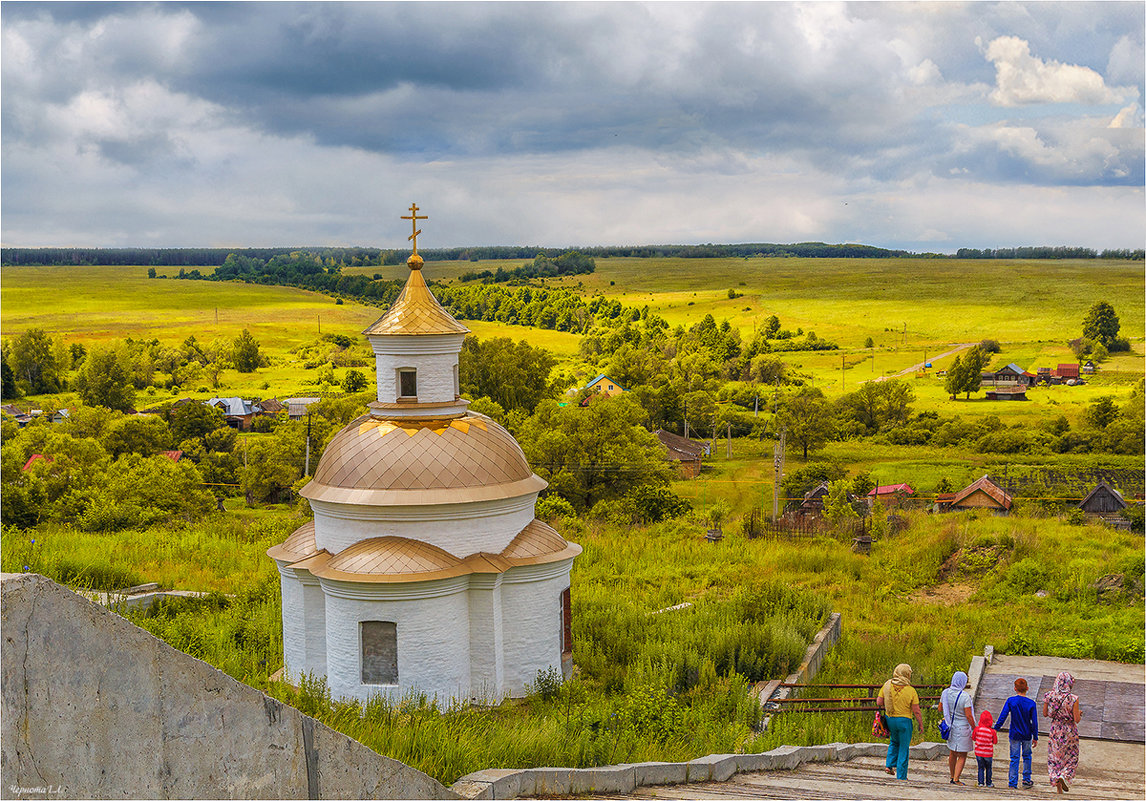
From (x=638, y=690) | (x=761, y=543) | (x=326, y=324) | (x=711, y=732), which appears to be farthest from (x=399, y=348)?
(x=326, y=324)

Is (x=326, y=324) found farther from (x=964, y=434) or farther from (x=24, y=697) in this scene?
(x=24, y=697)

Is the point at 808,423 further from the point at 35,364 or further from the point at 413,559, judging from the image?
the point at 35,364

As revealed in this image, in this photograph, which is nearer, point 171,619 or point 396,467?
point 396,467

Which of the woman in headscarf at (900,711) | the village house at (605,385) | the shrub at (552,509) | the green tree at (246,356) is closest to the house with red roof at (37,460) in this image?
the shrub at (552,509)

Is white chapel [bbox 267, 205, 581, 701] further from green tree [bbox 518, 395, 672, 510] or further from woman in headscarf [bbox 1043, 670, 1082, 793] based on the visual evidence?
green tree [bbox 518, 395, 672, 510]

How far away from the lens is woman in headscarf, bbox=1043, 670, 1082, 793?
32.9 feet

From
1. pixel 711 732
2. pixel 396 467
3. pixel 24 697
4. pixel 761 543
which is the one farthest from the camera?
pixel 761 543

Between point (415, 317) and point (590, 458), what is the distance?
25887 millimetres

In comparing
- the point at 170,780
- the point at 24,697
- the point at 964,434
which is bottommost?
the point at 964,434

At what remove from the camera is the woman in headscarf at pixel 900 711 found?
977 centimetres

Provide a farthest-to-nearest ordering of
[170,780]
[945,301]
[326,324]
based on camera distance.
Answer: [945,301] < [326,324] < [170,780]

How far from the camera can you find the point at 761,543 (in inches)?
1135

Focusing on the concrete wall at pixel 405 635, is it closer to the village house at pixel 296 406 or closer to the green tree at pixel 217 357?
the village house at pixel 296 406

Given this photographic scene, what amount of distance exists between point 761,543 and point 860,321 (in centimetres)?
8527
